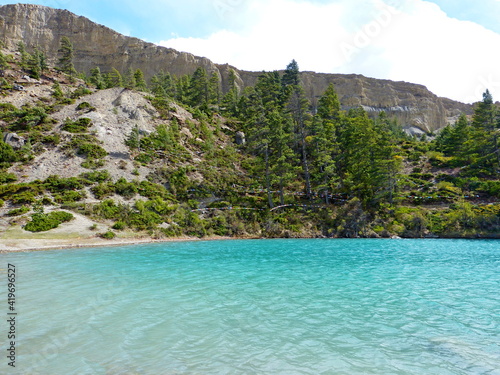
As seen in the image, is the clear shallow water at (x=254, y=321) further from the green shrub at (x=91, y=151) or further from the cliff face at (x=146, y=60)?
the cliff face at (x=146, y=60)

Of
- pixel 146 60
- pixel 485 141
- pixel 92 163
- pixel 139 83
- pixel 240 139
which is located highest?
pixel 146 60

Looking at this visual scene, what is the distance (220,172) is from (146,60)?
85.6 metres

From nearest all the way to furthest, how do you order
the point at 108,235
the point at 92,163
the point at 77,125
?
the point at 108,235 < the point at 92,163 < the point at 77,125

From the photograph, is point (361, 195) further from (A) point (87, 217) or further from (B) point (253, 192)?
(A) point (87, 217)

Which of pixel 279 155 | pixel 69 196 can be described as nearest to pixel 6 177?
pixel 69 196

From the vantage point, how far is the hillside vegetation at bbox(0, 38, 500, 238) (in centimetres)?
3259

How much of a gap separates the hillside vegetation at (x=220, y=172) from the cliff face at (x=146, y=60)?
54.8 metres

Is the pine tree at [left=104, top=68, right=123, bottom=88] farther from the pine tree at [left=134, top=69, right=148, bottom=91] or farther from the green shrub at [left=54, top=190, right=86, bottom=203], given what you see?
the green shrub at [left=54, top=190, right=86, bottom=203]

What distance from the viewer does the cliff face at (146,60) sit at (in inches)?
4181

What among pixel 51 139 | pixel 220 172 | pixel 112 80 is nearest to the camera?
pixel 51 139

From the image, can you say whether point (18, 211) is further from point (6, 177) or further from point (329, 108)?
point (329, 108)

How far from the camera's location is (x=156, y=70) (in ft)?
361

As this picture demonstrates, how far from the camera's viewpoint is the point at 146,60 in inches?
4358

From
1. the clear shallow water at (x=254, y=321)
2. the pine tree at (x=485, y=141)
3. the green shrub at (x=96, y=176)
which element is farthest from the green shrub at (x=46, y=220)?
the pine tree at (x=485, y=141)
